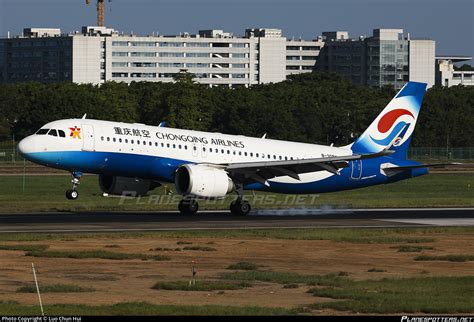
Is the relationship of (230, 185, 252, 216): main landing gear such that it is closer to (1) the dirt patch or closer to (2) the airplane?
(2) the airplane

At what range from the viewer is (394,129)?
68.1m

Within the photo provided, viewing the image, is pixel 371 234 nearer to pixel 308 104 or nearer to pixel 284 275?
pixel 284 275

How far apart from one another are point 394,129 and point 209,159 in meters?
13.3

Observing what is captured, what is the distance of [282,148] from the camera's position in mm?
64438

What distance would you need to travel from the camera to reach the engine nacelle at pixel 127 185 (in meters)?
60.6

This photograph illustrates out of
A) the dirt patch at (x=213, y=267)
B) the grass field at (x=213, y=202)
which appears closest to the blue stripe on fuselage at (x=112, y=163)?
the grass field at (x=213, y=202)

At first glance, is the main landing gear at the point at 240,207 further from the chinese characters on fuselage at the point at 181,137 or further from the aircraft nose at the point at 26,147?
the aircraft nose at the point at 26,147

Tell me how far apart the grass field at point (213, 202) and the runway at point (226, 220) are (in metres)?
5.64

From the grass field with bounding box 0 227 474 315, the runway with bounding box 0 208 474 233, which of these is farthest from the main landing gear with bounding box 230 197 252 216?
the grass field with bounding box 0 227 474 315

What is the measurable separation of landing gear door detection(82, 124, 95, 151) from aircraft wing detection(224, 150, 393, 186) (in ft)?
23.4

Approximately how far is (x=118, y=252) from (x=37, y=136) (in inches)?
683

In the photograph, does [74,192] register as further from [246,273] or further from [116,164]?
[246,273]

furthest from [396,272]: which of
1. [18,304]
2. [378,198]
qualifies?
[378,198]

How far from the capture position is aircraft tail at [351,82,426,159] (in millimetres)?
67812
